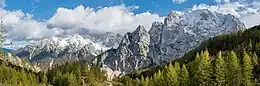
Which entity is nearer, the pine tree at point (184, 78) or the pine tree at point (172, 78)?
the pine tree at point (184, 78)

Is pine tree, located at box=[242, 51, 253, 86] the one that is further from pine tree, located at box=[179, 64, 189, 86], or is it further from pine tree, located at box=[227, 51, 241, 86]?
pine tree, located at box=[179, 64, 189, 86]

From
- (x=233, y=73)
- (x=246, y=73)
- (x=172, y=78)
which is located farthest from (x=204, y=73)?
(x=172, y=78)

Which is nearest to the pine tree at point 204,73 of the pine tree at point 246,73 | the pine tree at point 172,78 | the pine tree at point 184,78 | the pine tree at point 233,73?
the pine tree at point 233,73

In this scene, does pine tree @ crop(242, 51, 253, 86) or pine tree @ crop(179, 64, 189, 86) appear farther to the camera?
pine tree @ crop(179, 64, 189, 86)

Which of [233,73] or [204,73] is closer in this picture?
[233,73]

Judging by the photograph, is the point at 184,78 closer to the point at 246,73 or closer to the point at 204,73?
the point at 204,73

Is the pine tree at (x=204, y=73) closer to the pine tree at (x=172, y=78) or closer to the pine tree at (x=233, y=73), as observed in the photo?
the pine tree at (x=233, y=73)

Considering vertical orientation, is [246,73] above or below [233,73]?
below

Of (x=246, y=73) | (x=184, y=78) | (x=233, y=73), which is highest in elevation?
(x=184, y=78)

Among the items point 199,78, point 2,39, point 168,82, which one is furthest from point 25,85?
point 2,39

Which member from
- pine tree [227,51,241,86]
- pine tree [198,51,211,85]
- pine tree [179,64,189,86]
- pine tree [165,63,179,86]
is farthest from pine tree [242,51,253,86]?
pine tree [165,63,179,86]

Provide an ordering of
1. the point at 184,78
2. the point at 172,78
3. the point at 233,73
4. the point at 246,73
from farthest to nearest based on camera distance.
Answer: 1. the point at 172,78
2. the point at 184,78
3. the point at 233,73
4. the point at 246,73

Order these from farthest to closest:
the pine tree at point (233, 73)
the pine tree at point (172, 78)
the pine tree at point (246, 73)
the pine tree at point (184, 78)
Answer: the pine tree at point (172, 78) → the pine tree at point (184, 78) → the pine tree at point (233, 73) → the pine tree at point (246, 73)

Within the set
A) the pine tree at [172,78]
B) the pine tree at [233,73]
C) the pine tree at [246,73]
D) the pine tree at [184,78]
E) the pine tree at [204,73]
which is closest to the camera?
the pine tree at [246,73]
